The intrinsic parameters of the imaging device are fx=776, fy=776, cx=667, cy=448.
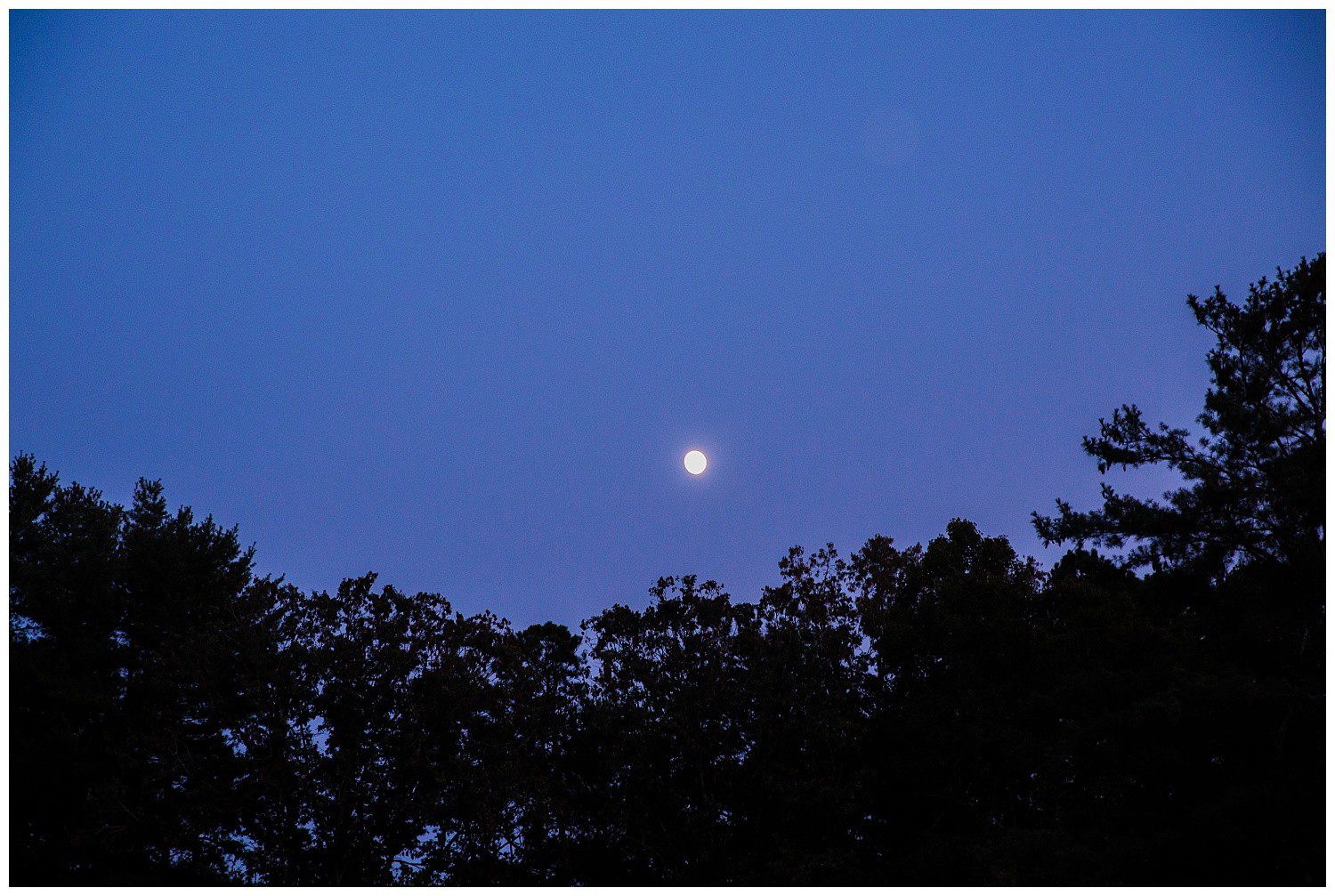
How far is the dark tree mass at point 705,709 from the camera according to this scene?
11.9 m

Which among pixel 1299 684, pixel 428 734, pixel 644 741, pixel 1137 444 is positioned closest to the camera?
pixel 1299 684

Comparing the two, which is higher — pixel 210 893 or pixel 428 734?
pixel 428 734

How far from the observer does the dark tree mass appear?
39.0 feet

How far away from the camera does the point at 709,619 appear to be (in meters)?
18.6

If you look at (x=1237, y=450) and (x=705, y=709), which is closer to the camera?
(x=1237, y=450)

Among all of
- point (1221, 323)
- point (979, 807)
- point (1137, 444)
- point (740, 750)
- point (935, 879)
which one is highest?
point (1221, 323)

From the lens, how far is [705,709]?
1730cm

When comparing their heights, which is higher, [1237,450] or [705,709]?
[1237,450]

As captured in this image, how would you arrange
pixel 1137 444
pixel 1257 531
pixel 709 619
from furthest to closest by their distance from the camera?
pixel 709 619
pixel 1137 444
pixel 1257 531

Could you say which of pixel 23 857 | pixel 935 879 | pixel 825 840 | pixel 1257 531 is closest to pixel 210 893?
pixel 23 857

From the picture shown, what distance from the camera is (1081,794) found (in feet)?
53.8

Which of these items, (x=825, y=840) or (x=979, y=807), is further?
(x=979, y=807)

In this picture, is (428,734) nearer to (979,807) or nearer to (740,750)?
(740,750)

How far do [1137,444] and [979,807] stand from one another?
954 cm
